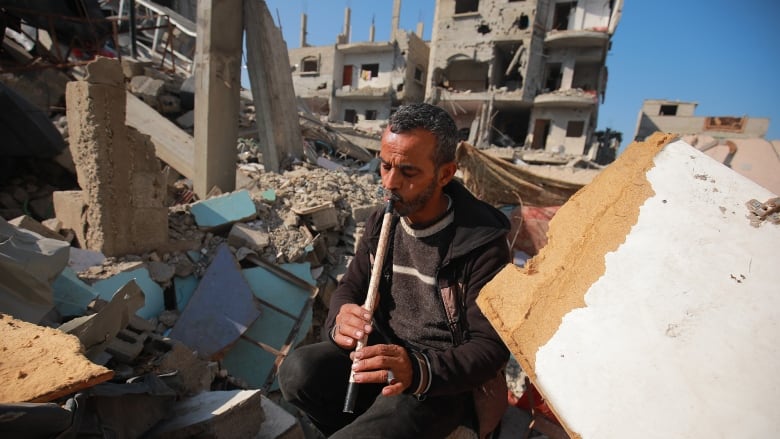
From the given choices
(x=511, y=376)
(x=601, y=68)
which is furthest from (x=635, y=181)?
(x=601, y=68)

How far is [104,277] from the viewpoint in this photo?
2990 mm

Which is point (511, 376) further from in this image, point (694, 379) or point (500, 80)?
point (500, 80)

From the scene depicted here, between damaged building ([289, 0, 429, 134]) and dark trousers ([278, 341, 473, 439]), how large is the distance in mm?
22816

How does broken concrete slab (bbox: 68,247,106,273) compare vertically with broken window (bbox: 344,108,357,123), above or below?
below

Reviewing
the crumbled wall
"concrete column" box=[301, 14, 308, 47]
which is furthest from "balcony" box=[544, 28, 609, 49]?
"concrete column" box=[301, 14, 308, 47]

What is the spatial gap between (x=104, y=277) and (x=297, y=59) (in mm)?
29972

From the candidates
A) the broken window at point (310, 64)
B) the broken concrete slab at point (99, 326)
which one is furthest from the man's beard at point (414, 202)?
the broken window at point (310, 64)

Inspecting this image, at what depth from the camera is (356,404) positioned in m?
1.67

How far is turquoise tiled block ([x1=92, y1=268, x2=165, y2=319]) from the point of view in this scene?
117 inches

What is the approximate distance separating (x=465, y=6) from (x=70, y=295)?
2602 centimetres

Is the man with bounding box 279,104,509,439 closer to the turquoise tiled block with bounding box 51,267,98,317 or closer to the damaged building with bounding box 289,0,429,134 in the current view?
the turquoise tiled block with bounding box 51,267,98,317

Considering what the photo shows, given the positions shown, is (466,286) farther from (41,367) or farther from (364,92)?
(364,92)

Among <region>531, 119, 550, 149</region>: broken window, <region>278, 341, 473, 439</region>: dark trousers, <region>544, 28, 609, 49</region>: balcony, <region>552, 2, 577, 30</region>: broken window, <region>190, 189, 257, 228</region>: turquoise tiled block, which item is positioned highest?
<region>552, 2, 577, 30</region>: broken window

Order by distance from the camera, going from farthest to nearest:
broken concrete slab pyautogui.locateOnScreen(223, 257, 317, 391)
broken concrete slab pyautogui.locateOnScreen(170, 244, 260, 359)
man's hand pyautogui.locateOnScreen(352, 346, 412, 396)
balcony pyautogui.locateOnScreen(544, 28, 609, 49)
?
1. balcony pyautogui.locateOnScreen(544, 28, 609, 49)
2. broken concrete slab pyautogui.locateOnScreen(223, 257, 317, 391)
3. broken concrete slab pyautogui.locateOnScreen(170, 244, 260, 359)
4. man's hand pyautogui.locateOnScreen(352, 346, 412, 396)
